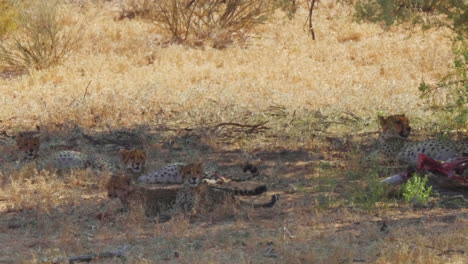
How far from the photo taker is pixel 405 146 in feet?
27.5

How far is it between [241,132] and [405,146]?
88.4 inches

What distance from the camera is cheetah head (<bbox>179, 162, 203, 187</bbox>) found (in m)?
7.15

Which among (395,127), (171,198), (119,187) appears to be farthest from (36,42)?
(171,198)

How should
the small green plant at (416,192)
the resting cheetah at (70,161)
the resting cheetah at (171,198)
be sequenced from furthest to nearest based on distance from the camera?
the resting cheetah at (70,161)
the resting cheetah at (171,198)
the small green plant at (416,192)

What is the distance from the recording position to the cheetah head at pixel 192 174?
7148mm

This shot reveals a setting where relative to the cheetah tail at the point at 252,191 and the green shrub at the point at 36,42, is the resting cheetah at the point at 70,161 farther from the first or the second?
the green shrub at the point at 36,42

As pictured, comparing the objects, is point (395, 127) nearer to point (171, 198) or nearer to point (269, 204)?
point (269, 204)

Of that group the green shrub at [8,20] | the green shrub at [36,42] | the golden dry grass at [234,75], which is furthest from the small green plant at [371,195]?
the green shrub at [8,20]

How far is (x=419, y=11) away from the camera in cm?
848

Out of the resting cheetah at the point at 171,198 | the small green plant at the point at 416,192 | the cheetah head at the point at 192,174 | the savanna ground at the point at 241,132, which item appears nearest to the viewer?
the savanna ground at the point at 241,132

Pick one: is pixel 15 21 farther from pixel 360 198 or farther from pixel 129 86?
pixel 360 198

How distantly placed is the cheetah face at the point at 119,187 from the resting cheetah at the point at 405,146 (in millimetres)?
2742

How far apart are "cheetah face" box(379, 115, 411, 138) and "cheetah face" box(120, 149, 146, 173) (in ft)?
8.76

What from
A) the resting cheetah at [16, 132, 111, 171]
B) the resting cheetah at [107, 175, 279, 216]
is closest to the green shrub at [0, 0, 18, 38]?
Answer: the resting cheetah at [16, 132, 111, 171]
